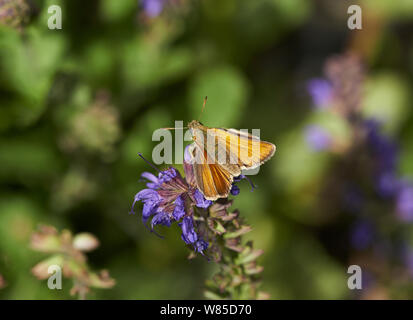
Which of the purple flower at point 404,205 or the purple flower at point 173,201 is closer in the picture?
the purple flower at point 173,201

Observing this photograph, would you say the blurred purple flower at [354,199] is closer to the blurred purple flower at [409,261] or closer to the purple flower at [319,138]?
the purple flower at [319,138]

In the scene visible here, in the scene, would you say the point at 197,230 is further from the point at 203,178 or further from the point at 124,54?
the point at 124,54

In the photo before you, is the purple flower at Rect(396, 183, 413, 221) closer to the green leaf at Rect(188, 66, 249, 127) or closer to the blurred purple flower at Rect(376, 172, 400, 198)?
the blurred purple flower at Rect(376, 172, 400, 198)

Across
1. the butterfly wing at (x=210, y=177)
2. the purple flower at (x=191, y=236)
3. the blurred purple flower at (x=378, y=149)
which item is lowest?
the purple flower at (x=191, y=236)

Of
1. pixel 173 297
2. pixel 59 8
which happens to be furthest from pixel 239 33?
pixel 173 297

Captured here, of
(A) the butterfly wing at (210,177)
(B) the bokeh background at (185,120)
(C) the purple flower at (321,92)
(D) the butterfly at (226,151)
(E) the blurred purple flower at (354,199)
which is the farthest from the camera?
(C) the purple flower at (321,92)

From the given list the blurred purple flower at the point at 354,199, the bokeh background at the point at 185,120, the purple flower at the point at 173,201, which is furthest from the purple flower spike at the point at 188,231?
the blurred purple flower at the point at 354,199

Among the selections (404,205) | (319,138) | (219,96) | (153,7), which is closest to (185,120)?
(219,96)

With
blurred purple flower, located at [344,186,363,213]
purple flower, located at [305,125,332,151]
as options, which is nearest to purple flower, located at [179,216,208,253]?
blurred purple flower, located at [344,186,363,213]
